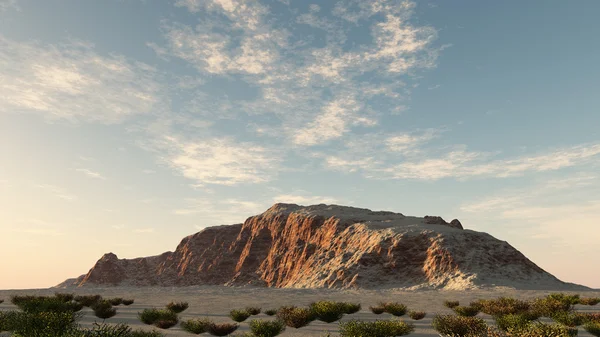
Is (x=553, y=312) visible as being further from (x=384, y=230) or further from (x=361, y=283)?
(x=384, y=230)

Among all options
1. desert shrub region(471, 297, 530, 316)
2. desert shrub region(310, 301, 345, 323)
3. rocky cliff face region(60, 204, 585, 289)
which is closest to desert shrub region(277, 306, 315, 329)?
desert shrub region(310, 301, 345, 323)

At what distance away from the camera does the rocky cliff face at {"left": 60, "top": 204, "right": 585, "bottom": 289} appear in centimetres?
5447

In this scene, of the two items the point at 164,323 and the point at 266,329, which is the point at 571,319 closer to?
the point at 266,329

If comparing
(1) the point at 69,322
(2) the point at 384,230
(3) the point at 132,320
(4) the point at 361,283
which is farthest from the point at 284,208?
(1) the point at 69,322

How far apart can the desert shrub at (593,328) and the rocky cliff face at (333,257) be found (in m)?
31.0

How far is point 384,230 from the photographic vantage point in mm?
67938

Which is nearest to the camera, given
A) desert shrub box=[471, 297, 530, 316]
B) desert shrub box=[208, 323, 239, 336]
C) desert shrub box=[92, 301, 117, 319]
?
desert shrub box=[208, 323, 239, 336]

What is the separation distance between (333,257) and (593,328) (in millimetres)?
55567

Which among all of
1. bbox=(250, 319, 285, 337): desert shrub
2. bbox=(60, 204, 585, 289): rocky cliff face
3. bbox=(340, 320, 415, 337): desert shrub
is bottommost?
bbox=(250, 319, 285, 337): desert shrub

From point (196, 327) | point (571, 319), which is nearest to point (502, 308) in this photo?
point (571, 319)

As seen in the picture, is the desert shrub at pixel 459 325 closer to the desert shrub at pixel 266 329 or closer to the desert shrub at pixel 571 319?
the desert shrub at pixel 266 329

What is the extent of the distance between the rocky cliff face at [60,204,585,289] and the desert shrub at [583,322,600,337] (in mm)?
31030

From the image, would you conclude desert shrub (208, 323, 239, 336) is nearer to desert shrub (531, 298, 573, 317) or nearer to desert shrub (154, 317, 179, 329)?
desert shrub (154, 317, 179, 329)

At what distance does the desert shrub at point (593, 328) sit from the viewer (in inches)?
640
